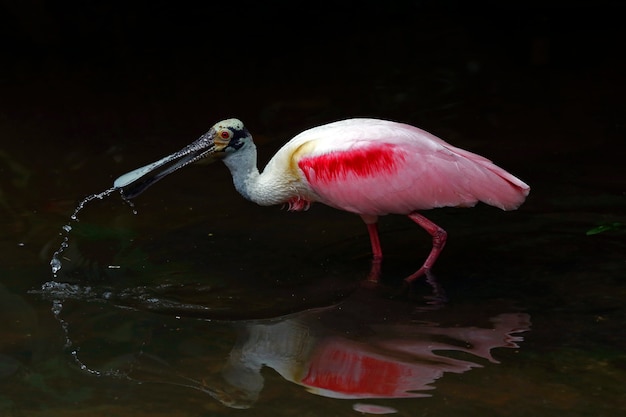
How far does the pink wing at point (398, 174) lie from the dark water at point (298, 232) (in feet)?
1.39

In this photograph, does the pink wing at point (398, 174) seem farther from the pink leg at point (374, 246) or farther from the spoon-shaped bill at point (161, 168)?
the spoon-shaped bill at point (161, 168)

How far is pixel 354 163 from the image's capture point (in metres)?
6.42

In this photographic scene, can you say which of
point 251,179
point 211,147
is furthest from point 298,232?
point 211,147

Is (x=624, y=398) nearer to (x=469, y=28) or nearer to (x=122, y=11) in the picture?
(x=469, y=28)

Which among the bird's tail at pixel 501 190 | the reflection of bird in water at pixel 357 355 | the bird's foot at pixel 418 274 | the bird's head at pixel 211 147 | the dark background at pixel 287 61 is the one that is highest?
the dark background at pixel 287 61

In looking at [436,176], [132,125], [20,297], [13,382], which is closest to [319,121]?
[132,125]

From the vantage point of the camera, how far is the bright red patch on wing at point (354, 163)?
21.0 ft

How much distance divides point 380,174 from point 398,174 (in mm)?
99

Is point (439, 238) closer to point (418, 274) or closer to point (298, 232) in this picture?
point (418, 274)

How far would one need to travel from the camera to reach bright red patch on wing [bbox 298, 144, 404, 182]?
640 centimetres

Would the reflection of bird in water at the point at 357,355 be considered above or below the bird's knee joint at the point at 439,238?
below

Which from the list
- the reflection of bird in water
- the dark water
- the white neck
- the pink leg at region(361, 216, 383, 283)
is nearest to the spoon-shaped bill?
the white neck

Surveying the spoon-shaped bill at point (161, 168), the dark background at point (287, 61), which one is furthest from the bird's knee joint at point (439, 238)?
the dark background at point (287, 61)

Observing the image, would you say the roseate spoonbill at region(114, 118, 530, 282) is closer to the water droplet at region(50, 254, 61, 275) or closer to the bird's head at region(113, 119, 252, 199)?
the bird's head at region(113, 119, 252, 199)
